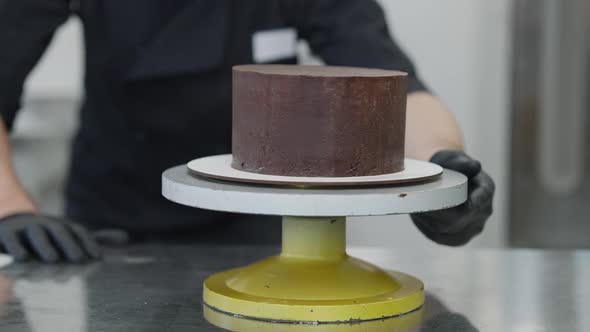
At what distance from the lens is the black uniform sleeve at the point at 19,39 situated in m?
1.54

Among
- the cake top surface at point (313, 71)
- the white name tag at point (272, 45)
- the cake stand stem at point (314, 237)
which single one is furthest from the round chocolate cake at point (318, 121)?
the white name tag at point (272, 45)

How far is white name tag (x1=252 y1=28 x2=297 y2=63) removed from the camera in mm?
1805

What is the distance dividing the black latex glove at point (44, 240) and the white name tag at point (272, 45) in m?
0.60

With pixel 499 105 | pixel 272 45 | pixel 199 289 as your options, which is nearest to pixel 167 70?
pixel 272 45

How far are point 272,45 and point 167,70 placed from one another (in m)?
0.23

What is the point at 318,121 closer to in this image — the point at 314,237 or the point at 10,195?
the point at 314,237

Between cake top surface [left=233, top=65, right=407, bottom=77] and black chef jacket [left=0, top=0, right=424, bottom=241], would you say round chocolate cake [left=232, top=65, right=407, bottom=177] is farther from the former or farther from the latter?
black chef jacket [left=0, top=0, right=424, bottom=241]

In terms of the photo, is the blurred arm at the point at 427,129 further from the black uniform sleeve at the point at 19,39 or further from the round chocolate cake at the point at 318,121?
the black uniform sleeve at the point at 19,39

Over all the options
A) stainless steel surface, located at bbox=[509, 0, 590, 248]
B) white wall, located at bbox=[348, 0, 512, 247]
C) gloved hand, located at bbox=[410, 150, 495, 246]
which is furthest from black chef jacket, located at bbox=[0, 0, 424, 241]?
stainless steel surface, located at bbox=[509, 0, 590, 248]

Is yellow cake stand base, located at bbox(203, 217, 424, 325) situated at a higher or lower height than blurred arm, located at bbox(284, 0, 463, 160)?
lower

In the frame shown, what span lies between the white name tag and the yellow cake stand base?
2.48 feet

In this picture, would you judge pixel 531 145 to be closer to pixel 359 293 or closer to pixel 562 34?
pixel 562 34

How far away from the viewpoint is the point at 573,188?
314 cm

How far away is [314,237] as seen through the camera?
109 cm
